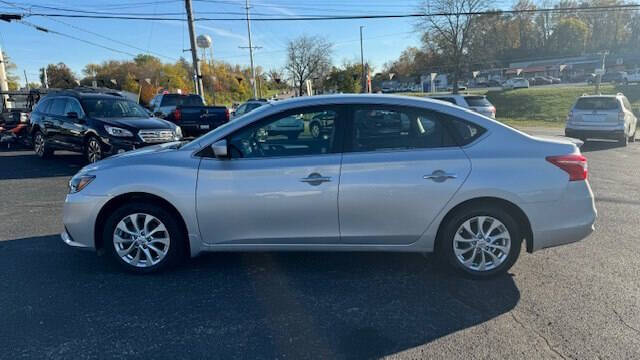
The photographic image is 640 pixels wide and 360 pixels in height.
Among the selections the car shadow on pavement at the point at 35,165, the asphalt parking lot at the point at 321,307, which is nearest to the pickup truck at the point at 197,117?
the car shadow on pavement at the point at 35,165

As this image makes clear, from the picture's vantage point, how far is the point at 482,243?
3.83 metres

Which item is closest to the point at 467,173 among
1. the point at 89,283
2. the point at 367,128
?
the point at 367,128

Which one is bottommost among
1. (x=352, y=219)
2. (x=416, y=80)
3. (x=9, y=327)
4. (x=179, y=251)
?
(x=9, y=327)

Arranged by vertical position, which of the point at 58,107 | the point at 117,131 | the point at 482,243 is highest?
the point at 58,107

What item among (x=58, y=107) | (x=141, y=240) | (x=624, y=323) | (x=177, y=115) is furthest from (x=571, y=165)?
(x=177, y=115)

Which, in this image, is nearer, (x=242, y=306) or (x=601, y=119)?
(x=242, y=306)

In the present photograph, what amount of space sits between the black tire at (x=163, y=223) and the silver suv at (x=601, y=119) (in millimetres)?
13541

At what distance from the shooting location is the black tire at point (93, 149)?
9625mm

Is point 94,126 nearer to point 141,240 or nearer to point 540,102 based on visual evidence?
point 141,240

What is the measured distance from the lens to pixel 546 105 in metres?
32.4

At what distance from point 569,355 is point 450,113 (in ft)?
6.84

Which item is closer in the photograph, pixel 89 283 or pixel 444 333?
pixel 444 333

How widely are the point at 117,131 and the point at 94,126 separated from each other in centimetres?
64

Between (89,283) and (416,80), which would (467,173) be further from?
(416,80)
